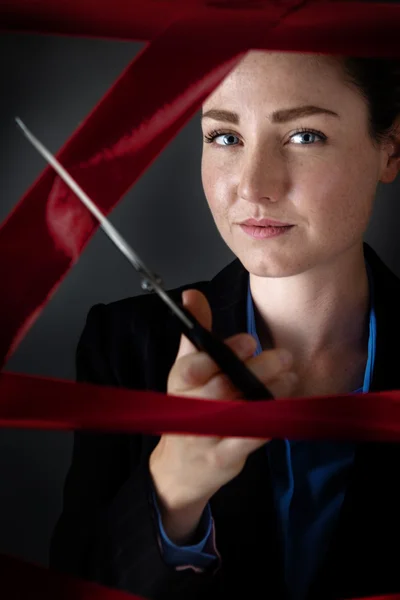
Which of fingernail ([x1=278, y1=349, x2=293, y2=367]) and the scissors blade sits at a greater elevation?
the scissors blade

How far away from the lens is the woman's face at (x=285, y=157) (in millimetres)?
556

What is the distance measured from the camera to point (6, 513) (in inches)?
25.1

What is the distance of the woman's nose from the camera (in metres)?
0.55

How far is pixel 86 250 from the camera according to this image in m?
0.62

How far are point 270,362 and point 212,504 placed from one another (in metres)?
0.14

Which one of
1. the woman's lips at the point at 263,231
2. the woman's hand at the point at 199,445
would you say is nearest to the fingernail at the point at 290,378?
the woman's hand at the point at 199,445

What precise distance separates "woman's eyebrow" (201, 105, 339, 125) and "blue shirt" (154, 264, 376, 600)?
16 cm

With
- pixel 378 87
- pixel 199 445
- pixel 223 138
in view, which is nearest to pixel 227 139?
pixel 223 138

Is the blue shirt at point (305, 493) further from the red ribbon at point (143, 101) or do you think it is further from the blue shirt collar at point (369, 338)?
the red ribbon at point (143, 101)

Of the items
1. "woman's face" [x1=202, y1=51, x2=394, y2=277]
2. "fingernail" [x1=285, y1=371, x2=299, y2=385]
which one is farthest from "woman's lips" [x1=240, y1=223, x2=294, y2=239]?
"fingernail" [x1=285, y1=371, x2=299, y2=385]

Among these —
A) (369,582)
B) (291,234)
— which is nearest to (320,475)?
(369,582)

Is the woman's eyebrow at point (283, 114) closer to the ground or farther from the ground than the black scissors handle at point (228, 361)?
farther from the ground

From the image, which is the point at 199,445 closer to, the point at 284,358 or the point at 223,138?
the point at 284,358

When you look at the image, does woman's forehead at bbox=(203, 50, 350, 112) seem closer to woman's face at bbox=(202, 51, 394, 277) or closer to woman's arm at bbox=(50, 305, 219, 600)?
woman's face at bbox=(202, 51, 394, 277)
